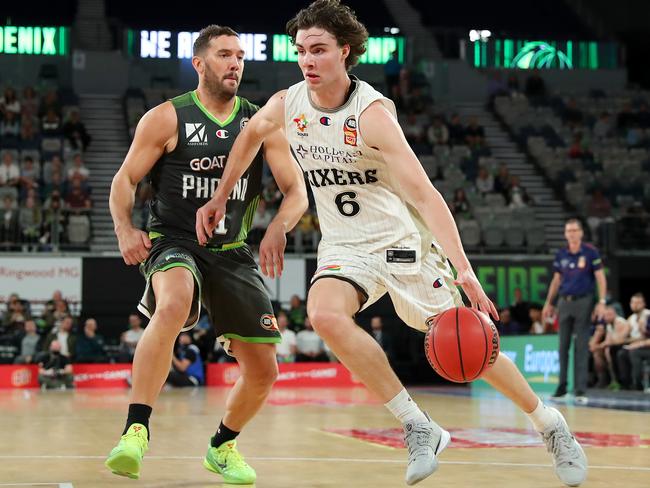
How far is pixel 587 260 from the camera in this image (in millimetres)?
11594

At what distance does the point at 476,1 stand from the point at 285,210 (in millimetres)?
26992

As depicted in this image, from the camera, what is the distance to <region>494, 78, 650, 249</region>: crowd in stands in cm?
2050

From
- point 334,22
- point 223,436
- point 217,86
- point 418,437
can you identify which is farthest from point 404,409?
point 217,86

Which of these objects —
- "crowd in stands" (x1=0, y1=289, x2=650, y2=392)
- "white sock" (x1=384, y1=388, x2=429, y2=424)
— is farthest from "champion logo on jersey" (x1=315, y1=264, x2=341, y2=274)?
"crowd in stands" (x1=0, y1=289, x2=650, y2=392)

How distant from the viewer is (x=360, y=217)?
4.74 m

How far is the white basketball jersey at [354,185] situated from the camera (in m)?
4.68

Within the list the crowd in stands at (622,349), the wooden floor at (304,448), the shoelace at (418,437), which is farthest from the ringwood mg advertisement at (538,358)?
the shoelace at (418,437)

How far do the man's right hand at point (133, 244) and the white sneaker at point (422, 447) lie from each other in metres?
1.51

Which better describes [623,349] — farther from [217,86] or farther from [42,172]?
[42,172]

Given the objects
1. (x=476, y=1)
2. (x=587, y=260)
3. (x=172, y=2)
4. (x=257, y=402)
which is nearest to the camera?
(x=257, y=402)

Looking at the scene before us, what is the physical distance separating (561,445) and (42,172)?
16928 millimetres

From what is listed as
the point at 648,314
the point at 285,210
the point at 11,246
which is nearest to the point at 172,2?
the point at 11,246

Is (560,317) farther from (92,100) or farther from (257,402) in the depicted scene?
(92,100)

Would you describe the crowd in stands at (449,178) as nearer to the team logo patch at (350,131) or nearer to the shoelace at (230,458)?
the shoelace at (230,458)
